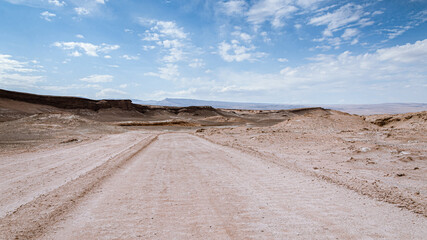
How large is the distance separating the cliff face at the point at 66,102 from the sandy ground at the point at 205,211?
65.8m

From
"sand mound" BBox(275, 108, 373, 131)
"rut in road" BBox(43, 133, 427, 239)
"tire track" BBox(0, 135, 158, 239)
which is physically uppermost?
"sand mound" BBox(275, 108, 373, 131)

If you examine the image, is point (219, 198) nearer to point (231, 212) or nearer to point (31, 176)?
point (231, 212)

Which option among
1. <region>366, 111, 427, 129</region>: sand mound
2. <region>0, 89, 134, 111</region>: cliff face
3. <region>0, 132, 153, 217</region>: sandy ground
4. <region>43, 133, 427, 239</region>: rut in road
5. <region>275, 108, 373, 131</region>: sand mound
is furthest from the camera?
<region>0, 89, 134, 111</region>: cliff face

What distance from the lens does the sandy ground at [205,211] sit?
11.5 ft

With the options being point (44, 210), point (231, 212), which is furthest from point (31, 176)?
point (231, 212)

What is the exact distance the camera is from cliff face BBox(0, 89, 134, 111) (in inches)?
2261

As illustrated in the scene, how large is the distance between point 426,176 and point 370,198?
311 cm

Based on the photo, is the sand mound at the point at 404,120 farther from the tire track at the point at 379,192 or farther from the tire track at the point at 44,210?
the tire track at the point at 44,210

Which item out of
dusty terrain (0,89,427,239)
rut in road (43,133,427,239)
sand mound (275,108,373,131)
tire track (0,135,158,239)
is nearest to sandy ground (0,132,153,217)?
dusty terrain (0,89,427,239)

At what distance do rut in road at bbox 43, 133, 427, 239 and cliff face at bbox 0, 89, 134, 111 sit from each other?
2636 inches

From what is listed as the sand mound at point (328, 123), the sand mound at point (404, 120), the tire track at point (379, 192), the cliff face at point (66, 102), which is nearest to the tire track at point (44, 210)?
the tire track at point (379, 192)

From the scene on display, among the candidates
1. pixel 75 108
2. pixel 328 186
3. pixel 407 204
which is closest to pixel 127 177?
pixel 328 186

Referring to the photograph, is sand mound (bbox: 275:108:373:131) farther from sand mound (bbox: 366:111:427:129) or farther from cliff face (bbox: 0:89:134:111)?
cliff face (bbox: 0:89:134:111)

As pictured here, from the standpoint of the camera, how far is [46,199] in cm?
495
